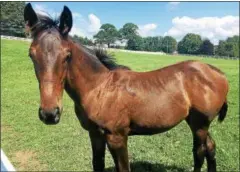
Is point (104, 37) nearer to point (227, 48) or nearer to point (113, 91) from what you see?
point (113, 91)

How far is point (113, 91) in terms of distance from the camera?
379 centimetres

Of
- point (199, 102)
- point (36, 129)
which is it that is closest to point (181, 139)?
point (199, 102)

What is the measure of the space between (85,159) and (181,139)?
86.8 inches

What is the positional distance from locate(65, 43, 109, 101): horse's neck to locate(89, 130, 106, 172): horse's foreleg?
0.51 meters

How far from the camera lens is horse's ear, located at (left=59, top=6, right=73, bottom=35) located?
317 centimetres

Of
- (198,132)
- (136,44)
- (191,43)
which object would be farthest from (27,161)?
(191,43)

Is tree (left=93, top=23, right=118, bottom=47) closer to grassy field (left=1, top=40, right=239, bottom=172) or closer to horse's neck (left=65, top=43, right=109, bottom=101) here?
horse's neck (left=65, top=43, right=109, bottom=101)

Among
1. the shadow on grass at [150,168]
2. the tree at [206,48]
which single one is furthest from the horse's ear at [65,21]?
the tree at [206,48]

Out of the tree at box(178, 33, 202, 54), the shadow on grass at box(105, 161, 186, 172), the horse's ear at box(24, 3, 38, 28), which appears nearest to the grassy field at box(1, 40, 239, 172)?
Answer: the shadow on grass at box(105, 161, 186, 172)

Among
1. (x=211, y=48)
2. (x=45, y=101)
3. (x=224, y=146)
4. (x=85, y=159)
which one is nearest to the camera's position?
(x=45, y=101)

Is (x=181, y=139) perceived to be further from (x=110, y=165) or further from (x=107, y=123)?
(x=107, y=123)

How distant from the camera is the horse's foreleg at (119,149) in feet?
12.1

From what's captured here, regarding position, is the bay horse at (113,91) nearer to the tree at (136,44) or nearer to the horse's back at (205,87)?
the horse's back at (205,87)

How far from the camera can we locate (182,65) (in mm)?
4539
